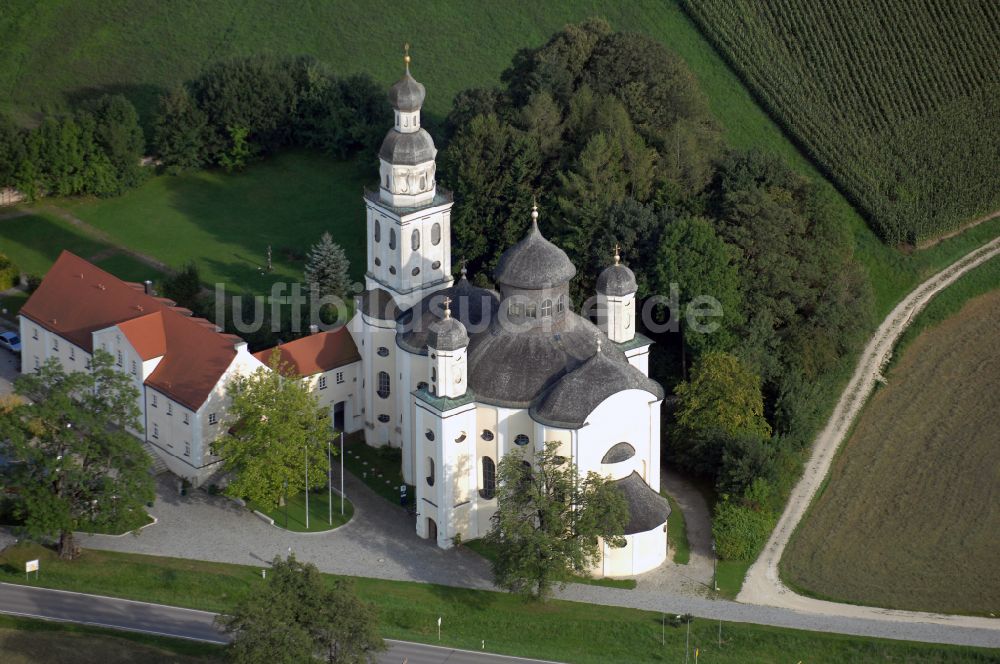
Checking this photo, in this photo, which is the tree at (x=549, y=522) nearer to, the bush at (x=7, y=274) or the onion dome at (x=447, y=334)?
the onion dome at (x=447, y=334)

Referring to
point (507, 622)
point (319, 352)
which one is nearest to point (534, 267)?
point (319, 352)

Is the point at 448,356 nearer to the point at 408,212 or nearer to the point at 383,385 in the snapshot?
the point at 408,212

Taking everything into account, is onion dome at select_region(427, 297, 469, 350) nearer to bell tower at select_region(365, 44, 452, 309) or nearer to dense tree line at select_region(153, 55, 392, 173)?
bell tower at select_region(365, 44, 452, 309)

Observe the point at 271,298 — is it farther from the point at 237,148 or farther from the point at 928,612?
the point at 928,612

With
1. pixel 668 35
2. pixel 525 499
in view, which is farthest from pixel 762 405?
pixel 668 35

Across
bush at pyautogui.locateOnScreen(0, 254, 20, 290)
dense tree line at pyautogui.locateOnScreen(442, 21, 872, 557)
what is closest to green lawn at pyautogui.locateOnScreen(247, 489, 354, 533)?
dense tree line at pyautogui.locateOnScreen(442, 21, 872, 557)
